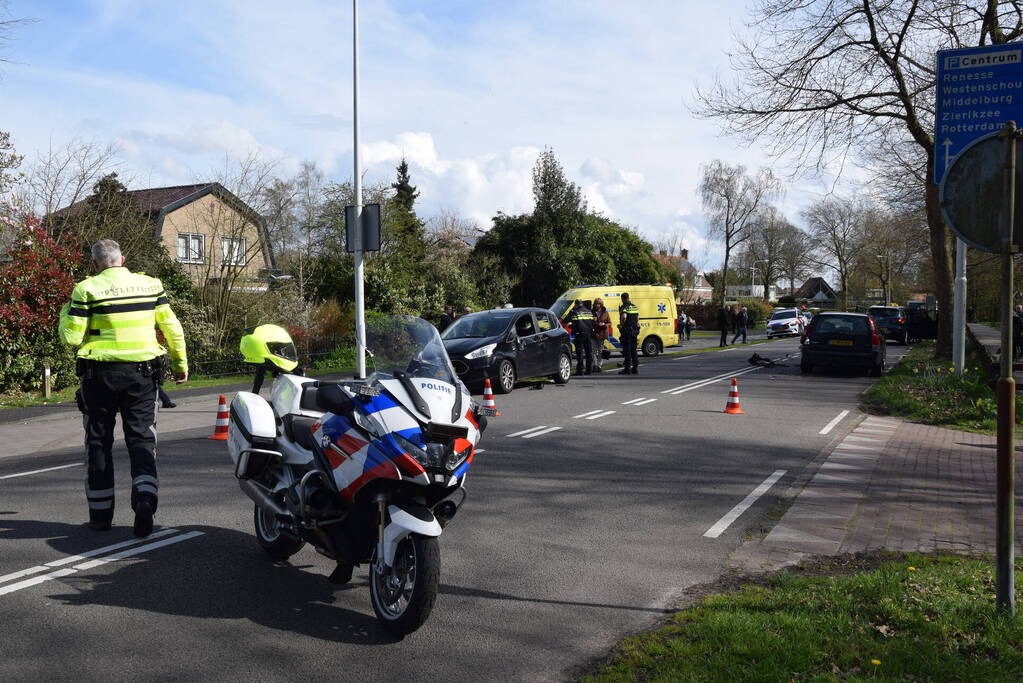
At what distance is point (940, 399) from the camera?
13922 mm

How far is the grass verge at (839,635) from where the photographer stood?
12.1 ft

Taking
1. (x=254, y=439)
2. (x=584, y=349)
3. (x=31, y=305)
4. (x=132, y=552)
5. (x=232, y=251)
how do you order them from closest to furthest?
(x=254, y=439)
(x=132, y=552)
(x=31, y=305)
(x=584, y=349)
(x=232, y=251)

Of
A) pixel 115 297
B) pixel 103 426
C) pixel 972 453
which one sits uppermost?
pixel 115 297

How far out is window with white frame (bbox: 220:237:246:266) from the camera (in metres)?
23.8

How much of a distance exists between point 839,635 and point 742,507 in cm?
306

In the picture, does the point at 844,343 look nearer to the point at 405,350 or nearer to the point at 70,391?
the point at 70,391

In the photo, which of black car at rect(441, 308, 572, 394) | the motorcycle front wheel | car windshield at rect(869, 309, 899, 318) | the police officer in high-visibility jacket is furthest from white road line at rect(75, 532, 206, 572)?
car windshield at rect(869, 309, 899, 318)

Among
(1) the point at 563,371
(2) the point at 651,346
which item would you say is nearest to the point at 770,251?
(2) the point at 651,346

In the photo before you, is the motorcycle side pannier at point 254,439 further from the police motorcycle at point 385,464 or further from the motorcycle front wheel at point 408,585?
the motorcycle front wheel at point 408,585

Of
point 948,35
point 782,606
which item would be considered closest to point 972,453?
point 782,606

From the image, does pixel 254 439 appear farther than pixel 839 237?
No

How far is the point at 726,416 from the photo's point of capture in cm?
1290

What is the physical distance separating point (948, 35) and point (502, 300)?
21726mm

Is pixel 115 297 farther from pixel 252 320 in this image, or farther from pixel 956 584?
pixel 252 320
